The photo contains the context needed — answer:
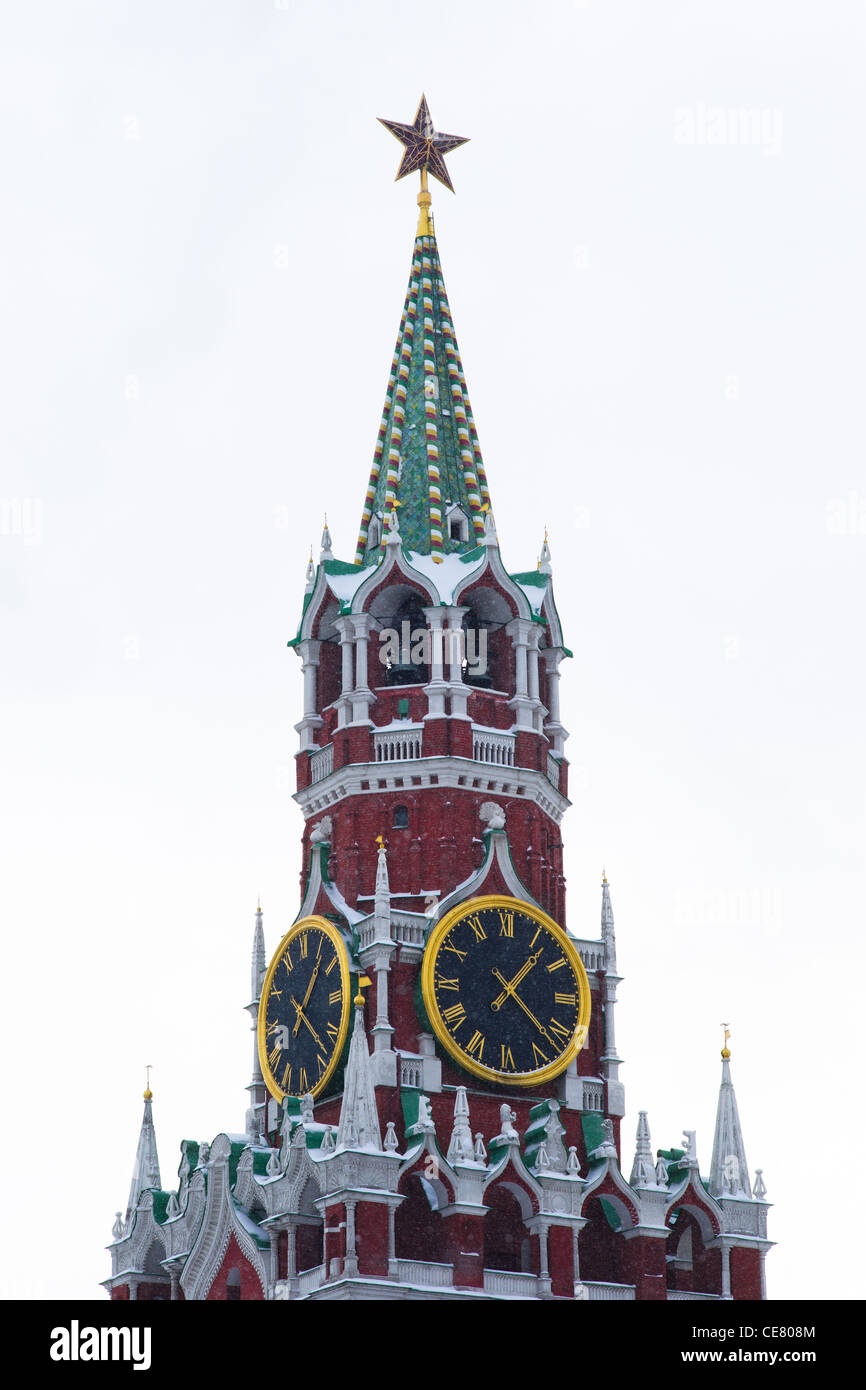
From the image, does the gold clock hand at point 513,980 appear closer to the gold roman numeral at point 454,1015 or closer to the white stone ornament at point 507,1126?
the gold roman numeral at point 454,1015

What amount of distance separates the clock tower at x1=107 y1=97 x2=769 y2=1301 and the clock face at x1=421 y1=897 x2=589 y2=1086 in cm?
6

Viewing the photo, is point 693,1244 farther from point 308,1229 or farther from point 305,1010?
point 305,1010

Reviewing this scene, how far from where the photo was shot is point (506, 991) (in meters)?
72.8

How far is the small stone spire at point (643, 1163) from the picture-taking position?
72.6 meters

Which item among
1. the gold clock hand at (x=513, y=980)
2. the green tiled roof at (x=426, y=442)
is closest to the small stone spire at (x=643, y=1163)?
the gold clock hand at (x=513, y=980)

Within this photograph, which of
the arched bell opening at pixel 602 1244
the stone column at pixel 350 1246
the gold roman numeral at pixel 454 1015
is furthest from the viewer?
the arched bell opening at pixel 602 1244

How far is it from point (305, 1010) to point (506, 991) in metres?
5.64

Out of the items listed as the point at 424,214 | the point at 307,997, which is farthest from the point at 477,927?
the point at 424,214

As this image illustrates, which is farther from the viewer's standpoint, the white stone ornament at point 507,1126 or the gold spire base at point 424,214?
the gold spire base at point 424,214

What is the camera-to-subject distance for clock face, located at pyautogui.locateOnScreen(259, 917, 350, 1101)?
72.4m

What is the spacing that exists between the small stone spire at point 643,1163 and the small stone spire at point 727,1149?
105 inches

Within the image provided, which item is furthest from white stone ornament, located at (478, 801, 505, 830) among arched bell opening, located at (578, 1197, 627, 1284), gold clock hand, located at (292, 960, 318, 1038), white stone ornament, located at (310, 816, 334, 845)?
arched bell opening, located at (578, 1197, 627, 1284)
